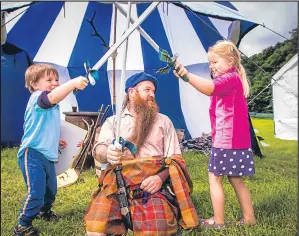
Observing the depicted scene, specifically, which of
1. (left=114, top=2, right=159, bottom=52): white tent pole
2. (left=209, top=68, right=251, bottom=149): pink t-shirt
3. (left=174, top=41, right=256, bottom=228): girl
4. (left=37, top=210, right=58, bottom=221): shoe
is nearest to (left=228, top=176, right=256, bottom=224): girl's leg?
(left=174, top=41, right=256, bottom=228): girl

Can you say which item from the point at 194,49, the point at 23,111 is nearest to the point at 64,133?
the point at 23,111

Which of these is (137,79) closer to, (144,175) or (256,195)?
(144,175)

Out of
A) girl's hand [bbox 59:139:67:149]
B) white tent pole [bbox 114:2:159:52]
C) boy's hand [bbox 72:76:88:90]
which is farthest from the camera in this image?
girl's hand [bbox 59:139:67:149]

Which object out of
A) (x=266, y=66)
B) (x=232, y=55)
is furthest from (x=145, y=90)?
(x=266, y=66)

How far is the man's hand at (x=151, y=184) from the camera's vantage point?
132 centimetres

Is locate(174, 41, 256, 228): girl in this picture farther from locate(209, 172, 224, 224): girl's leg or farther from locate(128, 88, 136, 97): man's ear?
locate(128, 88, 136, 97): man's ear

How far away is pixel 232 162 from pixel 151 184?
234mm

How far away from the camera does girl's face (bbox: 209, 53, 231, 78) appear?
1310mm

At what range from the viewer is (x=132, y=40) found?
4.50ft

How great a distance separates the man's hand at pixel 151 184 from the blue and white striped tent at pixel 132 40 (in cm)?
16

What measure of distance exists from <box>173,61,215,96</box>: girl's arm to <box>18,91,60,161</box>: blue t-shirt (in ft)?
1.28

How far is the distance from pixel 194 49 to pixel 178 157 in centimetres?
31

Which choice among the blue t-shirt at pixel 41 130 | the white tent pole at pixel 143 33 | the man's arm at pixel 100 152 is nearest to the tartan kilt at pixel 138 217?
the man's arm at pixel 100 152

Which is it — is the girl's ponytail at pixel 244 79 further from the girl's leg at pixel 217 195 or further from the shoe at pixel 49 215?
the shoe at pixel 49 215
